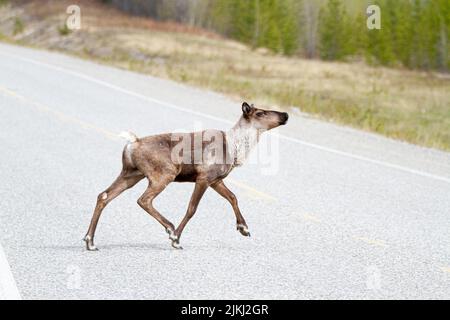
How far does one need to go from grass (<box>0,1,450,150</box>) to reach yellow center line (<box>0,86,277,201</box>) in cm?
589

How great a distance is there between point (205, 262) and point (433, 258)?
6.84ft

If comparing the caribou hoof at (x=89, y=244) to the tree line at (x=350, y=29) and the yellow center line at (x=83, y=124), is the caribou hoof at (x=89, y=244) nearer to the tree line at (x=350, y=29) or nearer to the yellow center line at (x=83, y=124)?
the yellow center line at (x=83, y=124)

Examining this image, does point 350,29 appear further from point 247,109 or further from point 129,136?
point 129,136

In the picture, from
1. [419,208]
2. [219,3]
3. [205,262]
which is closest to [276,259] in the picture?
[205,262]

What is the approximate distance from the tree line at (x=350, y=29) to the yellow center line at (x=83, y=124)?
2680 inches

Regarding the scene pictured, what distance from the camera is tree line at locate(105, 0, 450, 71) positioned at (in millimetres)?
91312

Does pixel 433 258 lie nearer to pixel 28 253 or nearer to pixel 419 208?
pixel 419 208

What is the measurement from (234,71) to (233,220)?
35053mm

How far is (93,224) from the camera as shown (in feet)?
22.7

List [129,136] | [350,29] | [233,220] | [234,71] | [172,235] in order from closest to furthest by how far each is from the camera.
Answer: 1. [129,136]
2. [172,235]
3. [233,220]
4. [234,71]
5. [350,29]

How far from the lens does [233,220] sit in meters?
9.14

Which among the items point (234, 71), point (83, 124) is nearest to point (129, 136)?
point (83, 124)

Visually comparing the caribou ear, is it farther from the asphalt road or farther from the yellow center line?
the yellow center line

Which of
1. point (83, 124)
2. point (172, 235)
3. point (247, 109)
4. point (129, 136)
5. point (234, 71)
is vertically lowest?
point (234, 71)
